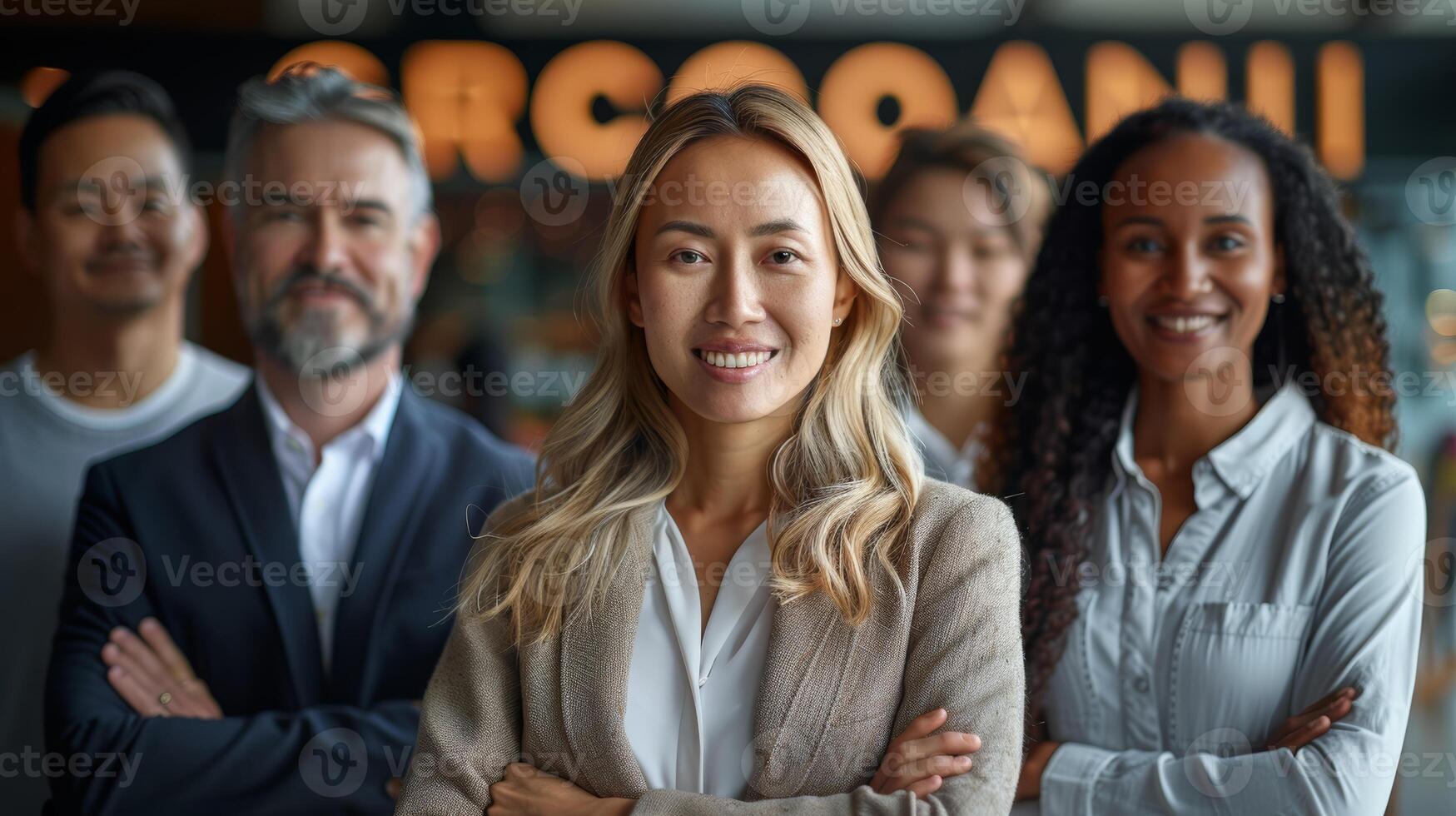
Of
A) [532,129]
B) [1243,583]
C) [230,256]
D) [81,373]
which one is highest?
[532,129]

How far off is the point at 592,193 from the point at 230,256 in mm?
1145

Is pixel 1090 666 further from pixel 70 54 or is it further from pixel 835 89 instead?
pixel 70 54

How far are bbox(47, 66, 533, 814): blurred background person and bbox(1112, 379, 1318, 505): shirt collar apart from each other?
5.54 ft

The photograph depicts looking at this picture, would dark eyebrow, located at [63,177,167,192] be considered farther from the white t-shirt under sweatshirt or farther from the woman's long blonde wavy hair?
Answer: the woman's long blonde wavy hair

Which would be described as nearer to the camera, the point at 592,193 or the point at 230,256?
the point at 230,256

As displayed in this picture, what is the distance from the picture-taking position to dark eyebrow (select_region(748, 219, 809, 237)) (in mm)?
1861

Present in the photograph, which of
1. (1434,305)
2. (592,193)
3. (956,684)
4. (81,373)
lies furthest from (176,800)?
(1434,305)

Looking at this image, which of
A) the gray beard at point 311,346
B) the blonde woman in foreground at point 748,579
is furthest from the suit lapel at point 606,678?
the gray beard at point 311,346

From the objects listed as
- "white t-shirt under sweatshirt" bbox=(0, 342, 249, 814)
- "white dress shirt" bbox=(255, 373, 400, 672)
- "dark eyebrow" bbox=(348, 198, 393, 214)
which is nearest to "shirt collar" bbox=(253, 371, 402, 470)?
"white dress shirt" bbox=(255, 373, 400, 672)

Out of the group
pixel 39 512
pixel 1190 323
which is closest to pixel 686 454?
pixel 1190 323

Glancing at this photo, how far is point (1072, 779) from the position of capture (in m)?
2.34

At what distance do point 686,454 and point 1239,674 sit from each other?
1177 mm

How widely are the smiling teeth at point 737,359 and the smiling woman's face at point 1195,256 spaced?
1091 millimetres

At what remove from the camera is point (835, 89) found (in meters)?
3.96
